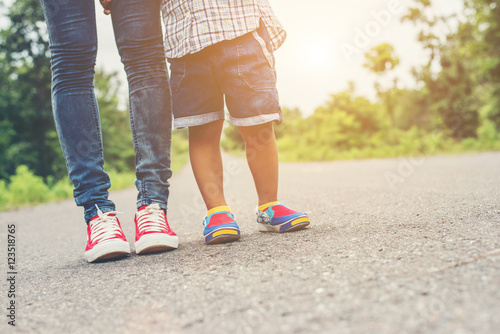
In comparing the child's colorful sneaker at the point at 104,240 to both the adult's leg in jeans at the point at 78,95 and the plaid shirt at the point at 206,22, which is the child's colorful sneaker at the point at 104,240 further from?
the plaid shirt at the point at 206,22

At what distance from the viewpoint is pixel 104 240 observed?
64.2 inches

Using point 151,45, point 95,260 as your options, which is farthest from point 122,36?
point 95,260

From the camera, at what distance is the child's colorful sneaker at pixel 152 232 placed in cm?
167

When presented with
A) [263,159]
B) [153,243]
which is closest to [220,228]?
[153,243]

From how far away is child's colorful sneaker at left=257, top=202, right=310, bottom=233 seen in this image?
6.00 feet

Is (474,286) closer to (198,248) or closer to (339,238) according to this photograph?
(339,238)

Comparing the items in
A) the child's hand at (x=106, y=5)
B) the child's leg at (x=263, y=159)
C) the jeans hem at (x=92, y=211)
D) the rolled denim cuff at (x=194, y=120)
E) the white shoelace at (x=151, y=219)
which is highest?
the child's hand at (x=106, y=5)

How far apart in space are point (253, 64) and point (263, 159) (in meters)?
0.44

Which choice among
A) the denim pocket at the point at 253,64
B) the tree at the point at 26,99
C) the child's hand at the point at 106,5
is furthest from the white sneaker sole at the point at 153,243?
the tree at the point at 26,99

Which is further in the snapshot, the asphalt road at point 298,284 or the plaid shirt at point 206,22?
the plaid shirt at point 206,22

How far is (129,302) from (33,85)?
1931 centimetres

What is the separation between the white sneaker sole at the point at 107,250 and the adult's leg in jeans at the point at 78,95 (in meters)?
0.17

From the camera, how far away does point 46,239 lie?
2.82 metres

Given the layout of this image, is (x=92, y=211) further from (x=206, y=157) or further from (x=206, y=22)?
(x=206, y=22)
